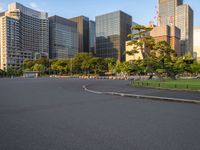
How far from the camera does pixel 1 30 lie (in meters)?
132

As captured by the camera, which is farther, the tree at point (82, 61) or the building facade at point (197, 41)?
the building facade at point (197, 41)

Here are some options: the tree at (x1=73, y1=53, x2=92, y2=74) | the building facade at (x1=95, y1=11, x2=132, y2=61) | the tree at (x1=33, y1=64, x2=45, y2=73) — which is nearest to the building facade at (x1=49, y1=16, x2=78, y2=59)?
the building facade at (x1=95, y1=11, x2=132, y2=61)

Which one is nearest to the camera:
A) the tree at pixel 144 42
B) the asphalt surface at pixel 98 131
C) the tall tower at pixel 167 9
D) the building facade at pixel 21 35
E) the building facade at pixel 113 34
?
the asphalt surface at pixel 98 131

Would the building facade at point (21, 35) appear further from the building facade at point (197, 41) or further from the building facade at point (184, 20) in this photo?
the building facade at point (197, 41)

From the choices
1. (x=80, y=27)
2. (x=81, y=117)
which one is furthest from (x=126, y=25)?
(x=81, y=117)

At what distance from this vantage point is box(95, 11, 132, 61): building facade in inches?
6097

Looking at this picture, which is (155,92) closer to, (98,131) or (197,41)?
(98,131)

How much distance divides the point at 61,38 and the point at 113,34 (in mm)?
40705

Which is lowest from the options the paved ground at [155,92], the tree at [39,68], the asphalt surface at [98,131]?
the asphalt surface at [98,131]

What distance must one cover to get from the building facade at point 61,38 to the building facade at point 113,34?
864 inches

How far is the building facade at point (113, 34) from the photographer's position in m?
155

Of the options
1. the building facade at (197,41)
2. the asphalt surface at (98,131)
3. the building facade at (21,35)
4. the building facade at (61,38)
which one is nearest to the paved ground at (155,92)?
the asphalt surface at (98,131)

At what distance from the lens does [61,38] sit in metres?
164

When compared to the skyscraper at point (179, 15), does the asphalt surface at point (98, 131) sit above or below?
below
